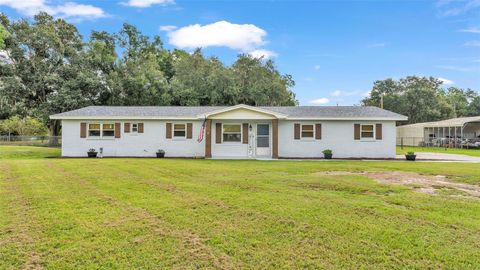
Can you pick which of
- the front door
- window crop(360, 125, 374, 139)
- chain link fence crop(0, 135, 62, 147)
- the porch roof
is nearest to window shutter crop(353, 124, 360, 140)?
window crop(360, 125, 374, 139)

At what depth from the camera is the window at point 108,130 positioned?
20156 mm

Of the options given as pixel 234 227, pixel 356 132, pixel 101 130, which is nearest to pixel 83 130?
pixel 101 130

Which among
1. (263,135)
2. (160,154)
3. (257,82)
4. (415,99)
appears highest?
(257,82)

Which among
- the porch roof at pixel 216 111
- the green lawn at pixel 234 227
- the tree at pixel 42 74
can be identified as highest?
the tree at pixel 42 74

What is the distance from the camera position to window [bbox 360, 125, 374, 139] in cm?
1964

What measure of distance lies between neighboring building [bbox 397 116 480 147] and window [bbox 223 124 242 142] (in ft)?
73.5

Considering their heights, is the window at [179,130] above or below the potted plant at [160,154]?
above

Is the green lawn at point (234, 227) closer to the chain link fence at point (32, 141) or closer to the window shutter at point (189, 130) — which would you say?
the window shutter at point (189, 130)

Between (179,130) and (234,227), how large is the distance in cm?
1564

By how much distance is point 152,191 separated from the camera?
7.91 metres

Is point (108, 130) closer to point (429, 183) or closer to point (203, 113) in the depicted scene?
point (203, 113)

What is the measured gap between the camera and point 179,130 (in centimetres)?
2014

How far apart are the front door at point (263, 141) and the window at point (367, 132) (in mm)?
5745

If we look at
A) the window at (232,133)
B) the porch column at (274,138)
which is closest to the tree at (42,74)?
the window at (232,133)
